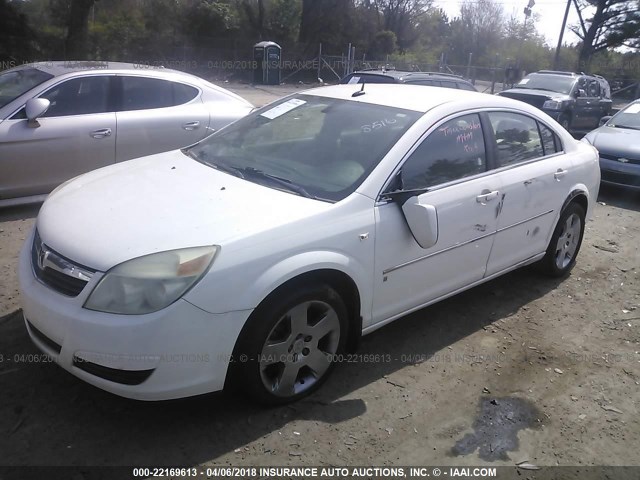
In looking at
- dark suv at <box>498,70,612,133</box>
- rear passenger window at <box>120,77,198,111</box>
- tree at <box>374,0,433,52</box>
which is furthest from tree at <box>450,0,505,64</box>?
rear passenger window at <box>120,77,198,111</box>

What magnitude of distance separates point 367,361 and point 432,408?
560mm

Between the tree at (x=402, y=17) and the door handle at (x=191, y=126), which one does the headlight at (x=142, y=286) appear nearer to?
the door handle at (x=191, y=126)

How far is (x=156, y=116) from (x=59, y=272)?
12.5 feet

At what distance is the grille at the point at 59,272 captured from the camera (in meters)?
2.66

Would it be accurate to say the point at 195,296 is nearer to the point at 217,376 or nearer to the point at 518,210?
the point at 217,376

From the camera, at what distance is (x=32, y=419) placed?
2885mm

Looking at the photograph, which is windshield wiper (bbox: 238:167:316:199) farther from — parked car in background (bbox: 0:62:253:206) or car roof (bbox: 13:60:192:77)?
car roof (bbox: 13:60:192:77)

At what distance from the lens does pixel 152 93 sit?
20.7 ft

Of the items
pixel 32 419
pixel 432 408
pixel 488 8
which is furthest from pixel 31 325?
pixel 488 8

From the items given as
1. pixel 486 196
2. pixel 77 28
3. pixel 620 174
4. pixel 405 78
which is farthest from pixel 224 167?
pixel 77 28

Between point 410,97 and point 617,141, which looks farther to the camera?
point 617,141

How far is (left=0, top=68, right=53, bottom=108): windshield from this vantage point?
565 cm

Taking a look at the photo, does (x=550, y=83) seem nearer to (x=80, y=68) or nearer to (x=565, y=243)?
(x=565, y=243)

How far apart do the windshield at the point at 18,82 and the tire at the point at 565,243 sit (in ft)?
16.6
